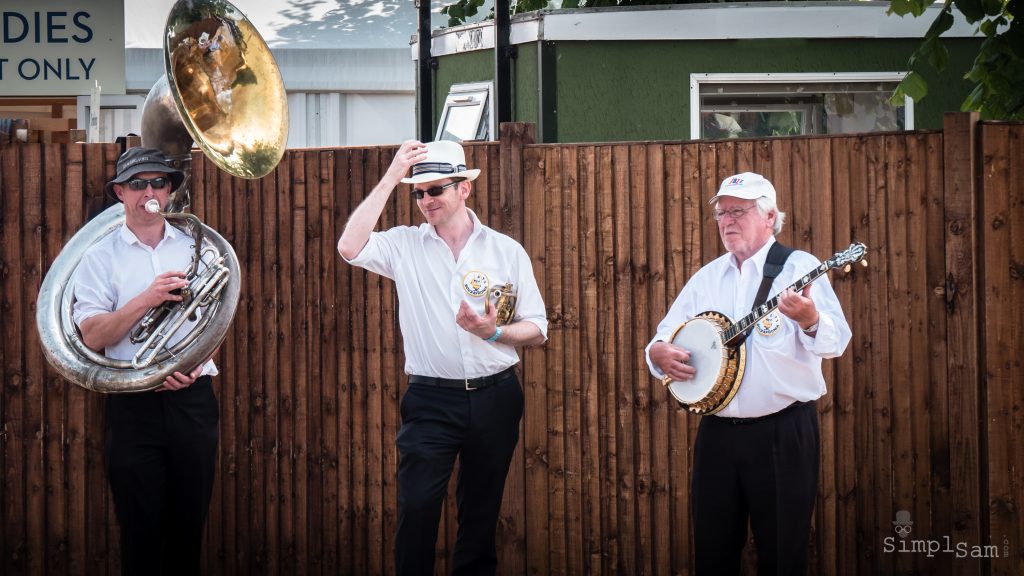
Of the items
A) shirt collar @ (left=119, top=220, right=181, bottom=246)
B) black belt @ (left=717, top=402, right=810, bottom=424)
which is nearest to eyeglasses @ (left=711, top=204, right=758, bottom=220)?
black belt @ (left=717, top=402, right=810, bottom=424)

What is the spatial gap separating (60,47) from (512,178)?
18.9 feet

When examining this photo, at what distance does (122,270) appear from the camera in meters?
5.26

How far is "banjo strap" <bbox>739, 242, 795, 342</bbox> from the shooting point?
4664 mm

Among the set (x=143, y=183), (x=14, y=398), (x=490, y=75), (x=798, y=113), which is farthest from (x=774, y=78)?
(x=14, y=398)

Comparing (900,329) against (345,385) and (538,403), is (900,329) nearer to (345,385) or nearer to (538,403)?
(538,403)

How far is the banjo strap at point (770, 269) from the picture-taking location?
15.3ft

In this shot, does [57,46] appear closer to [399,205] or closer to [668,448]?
[399,205]

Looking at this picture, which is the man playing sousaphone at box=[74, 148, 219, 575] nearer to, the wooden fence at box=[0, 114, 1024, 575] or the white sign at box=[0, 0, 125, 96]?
the wooden fence at box=[0, 114, 1024, 575]

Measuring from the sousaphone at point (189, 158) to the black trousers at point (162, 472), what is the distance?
0.64 ft

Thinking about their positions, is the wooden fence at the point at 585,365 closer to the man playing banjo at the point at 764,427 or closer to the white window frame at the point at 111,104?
the man playing banjo at the point at 764,427

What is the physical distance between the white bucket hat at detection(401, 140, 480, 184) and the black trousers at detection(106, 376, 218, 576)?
133cm

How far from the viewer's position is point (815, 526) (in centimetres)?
582

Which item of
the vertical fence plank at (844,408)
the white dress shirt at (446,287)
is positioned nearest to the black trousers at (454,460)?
the white dress shirt at (446,287)

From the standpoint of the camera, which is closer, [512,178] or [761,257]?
[761,257]
